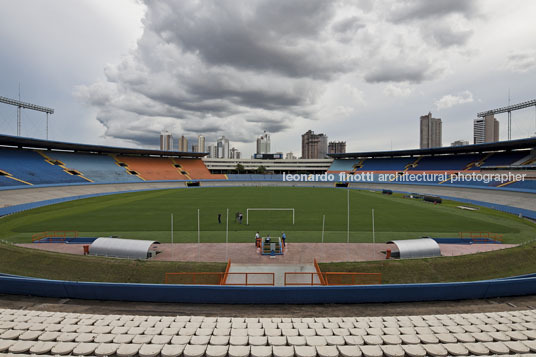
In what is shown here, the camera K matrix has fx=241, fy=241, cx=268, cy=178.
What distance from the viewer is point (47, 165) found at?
56031 millimetres

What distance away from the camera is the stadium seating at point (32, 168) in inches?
1877

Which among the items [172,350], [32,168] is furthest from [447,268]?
[32,168]

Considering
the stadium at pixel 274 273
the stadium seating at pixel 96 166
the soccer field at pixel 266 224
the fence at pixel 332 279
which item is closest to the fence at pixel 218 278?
the stadium at pixel 274 273

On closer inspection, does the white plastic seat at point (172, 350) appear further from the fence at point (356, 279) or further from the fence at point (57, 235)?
the fence at point (57, 235)

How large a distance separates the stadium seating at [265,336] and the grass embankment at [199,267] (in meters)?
4.94

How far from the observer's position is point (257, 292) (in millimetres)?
9836

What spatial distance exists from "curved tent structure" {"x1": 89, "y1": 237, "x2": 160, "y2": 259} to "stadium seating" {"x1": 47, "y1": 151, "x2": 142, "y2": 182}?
2135 inches

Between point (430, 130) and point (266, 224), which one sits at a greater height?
point (430, 130)

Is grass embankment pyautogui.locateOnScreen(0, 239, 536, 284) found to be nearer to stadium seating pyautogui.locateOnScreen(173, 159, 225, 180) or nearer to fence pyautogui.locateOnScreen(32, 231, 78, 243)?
fence pyautogui.locateOnScreen(32, 231, 78, 243)

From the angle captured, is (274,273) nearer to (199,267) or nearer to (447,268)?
(199,267)

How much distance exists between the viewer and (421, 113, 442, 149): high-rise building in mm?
189750

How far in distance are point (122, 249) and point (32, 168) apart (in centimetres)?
5587

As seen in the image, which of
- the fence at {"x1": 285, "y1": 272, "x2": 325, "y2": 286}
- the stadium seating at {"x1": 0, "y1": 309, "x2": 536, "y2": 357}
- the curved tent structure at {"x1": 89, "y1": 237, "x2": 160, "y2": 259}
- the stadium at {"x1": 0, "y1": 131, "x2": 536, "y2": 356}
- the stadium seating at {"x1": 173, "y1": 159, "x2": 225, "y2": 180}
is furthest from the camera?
the stadium seating at {"x1": 173, "y1": 159, "x2": 225, "y2": 180}

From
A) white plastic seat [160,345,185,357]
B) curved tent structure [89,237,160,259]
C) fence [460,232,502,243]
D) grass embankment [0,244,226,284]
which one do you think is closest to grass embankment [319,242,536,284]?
fence [460,232,502,243]
